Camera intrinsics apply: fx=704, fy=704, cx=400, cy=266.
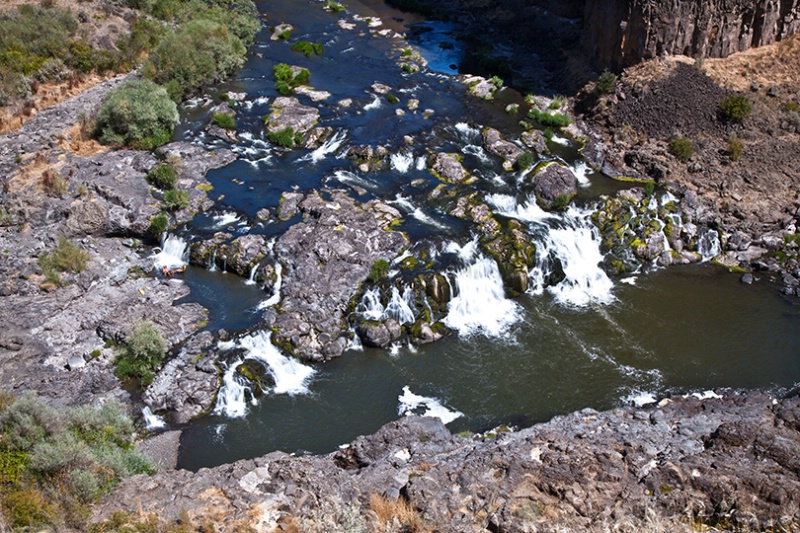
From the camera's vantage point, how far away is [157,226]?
2977 centimetres

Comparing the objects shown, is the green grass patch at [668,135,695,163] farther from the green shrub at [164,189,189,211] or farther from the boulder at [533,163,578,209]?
the green shrub at [164,189,189,211]

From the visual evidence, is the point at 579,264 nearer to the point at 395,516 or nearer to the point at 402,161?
the point at 402,161

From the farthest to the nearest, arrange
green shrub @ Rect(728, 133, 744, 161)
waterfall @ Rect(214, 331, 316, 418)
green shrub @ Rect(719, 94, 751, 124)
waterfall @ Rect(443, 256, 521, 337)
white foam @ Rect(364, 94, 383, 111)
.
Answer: white foam @ Rect(364, 94, 383, 111)
green shrub @ Rect(719, 94, 751, 124)
green shrub @ Rect(728, 133, 744, 161)
waterfall @ Rect(443, 256, 521, 337)
waterfall @ Rect(214, 331, 316, 418)

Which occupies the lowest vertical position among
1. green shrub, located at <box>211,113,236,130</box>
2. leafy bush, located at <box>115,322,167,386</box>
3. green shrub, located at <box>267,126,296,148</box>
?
leafy bush, located at <box>115,322,167,386</box>

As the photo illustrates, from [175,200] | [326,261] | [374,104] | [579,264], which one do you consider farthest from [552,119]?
[175,200]

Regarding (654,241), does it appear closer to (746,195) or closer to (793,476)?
(746,195)

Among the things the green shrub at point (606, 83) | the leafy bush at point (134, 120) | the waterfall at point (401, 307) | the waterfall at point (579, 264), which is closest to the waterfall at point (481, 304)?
the waterfall at point (401, 307)

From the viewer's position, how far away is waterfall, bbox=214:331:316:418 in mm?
23672

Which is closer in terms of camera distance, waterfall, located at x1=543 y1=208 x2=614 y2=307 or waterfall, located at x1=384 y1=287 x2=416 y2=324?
waterfall, located at x1=384 y1=287 x2=416 y2=324

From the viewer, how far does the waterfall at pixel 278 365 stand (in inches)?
968

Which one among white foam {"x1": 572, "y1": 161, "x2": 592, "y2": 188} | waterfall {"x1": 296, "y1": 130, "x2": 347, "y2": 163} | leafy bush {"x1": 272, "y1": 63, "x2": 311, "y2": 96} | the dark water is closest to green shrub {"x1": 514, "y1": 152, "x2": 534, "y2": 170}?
the dark water

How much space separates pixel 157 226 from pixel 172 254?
1.42 m

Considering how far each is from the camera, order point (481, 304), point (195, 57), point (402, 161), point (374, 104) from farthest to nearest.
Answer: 1. point (195, 57)
2. point (374, 104)
3. point (402, 161)
4. point (481, 304)

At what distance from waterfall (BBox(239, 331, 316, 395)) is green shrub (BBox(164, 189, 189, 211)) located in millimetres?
8819
